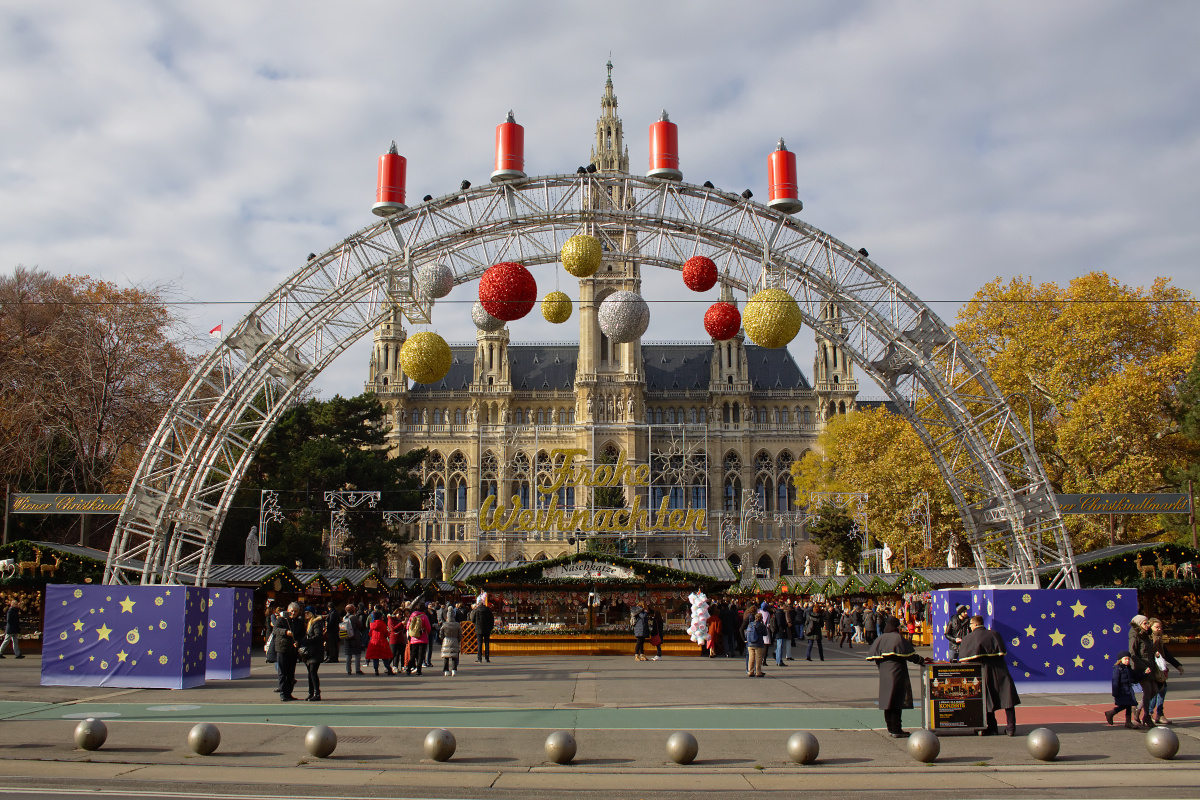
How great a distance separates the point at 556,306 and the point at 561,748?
34.3ft

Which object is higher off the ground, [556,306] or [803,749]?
[556,306]

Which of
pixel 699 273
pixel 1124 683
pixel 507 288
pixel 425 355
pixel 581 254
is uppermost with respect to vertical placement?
pixel 581 254

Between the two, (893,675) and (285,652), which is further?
(285,652)

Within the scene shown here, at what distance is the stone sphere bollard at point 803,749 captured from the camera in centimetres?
859

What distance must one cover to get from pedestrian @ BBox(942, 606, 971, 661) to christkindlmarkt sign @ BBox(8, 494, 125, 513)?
1464 centimetres

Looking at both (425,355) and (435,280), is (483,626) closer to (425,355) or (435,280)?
(425,355)

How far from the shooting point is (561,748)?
8547 mm

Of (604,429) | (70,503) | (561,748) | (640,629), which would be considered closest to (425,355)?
(70,503)

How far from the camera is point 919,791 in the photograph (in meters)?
7.62

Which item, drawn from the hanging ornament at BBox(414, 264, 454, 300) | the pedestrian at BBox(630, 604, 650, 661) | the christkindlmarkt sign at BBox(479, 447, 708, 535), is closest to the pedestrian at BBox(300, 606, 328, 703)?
the hanging ornament at BBox(414, 264, 454, 300)

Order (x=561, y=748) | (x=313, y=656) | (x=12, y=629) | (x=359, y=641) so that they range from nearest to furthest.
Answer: (x=561, y=748), (x=313, y=656), (x=359, y=641), (x=12, y=629)

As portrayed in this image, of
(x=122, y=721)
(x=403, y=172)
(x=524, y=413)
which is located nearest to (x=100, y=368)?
(x=403, y=172)

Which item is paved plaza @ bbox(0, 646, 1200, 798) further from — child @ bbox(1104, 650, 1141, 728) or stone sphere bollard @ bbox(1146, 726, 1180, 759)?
child @ bbox(1104, 650, 1141, 728)

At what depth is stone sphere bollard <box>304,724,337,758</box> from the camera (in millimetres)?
8711
